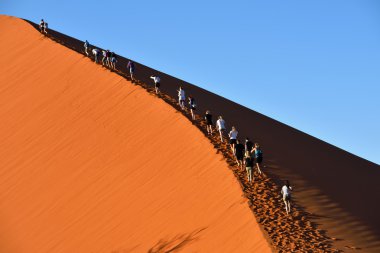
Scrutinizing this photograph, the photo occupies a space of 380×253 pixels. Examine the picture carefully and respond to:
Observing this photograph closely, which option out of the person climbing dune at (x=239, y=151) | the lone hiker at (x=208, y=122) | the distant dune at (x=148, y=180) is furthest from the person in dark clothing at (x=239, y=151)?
the lone hiker at (x=208, y=122)

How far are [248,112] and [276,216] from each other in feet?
52.9

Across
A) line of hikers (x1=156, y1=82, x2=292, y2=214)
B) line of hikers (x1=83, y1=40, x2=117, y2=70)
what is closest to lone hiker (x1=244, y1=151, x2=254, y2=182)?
line of hikers (x1=156, y1=82, x2=292, y2=214)

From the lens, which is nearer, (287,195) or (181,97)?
(287,195)

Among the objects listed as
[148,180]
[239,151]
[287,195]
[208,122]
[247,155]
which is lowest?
[287,195]

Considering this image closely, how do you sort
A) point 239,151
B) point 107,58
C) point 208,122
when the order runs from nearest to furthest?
point 239,151
point 208,122
point 107,58

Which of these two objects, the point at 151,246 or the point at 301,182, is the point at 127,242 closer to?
the point at 151,246

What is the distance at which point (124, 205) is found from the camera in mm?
15984

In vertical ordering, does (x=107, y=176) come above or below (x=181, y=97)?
below

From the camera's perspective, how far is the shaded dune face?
45.7ft

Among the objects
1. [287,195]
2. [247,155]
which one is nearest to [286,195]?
[287,195]

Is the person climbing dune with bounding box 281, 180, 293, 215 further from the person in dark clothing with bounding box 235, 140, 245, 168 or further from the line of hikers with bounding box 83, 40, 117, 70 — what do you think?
the line of hikers with bounding box 83, 40, 117, 70

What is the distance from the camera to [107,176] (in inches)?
704

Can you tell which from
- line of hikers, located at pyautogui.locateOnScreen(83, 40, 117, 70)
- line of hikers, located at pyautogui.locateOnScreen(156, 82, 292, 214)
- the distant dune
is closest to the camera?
the distant dune

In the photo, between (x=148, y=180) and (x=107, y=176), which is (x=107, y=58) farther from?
(x=148, y=180)
